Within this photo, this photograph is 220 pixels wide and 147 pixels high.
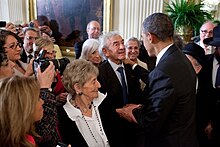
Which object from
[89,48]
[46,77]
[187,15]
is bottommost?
[46,77]

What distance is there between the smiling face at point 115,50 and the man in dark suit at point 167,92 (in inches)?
22.8

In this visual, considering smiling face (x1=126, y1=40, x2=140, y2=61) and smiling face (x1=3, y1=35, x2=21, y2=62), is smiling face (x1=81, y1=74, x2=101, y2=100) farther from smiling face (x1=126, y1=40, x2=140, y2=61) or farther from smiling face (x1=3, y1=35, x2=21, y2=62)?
smiling face (x1=126, y1=40, x2=140, y2=61)

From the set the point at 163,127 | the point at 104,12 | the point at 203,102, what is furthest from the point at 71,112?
the point at 104,12

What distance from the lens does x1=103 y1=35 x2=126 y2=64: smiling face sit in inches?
90.3

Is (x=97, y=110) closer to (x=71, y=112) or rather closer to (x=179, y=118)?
(x=71, y=112)

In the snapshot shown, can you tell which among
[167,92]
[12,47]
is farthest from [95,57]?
[167,92]

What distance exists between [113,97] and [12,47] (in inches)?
39.0

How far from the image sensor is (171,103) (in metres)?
1.55

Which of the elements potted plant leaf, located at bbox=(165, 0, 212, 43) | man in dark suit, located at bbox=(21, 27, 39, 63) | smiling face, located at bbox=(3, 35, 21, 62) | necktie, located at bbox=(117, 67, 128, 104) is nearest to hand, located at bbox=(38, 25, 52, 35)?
man in dark suit, located at bbox=(21, 27, 39, 63)

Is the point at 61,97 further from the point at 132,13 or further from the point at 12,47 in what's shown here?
the point at 132,13

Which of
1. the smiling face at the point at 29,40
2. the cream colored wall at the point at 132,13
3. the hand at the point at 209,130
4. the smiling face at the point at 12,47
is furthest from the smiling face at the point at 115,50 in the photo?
the cream colored wall at the point at 132,13

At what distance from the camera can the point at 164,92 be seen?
1.54 meters

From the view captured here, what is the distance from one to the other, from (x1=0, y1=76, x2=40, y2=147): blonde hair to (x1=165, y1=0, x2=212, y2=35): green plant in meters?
3.12

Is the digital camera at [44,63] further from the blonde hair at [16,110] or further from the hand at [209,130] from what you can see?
the hand at [209,130]
